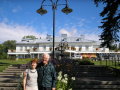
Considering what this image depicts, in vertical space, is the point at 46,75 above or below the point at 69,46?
below

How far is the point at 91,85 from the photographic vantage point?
10.6 meters

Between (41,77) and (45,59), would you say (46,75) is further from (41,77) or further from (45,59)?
(45,59)

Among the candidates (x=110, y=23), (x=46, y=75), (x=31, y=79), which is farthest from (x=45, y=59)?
(x=110, y=23)

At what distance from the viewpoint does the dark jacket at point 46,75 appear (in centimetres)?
644

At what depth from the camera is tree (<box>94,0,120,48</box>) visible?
723 inches

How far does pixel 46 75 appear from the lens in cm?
645

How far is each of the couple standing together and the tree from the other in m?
12.4

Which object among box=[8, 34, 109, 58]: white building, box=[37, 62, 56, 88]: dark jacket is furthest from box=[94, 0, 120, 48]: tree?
box=[8, 34, 109, 58]: white building

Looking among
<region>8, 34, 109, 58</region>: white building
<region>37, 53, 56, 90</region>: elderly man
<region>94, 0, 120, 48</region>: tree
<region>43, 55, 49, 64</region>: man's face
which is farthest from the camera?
<region>8, 34, 109, 58</region>: white building

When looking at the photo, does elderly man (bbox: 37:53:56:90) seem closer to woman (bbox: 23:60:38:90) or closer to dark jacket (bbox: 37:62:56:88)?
dark jacket (bbox: 37:62:56:88)

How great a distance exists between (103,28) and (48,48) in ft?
186

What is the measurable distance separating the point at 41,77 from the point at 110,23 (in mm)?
14220

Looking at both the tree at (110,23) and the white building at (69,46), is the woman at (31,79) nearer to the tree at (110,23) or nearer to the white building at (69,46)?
the tree at (110,23)

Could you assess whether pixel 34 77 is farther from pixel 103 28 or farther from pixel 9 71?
pixel 103 28
